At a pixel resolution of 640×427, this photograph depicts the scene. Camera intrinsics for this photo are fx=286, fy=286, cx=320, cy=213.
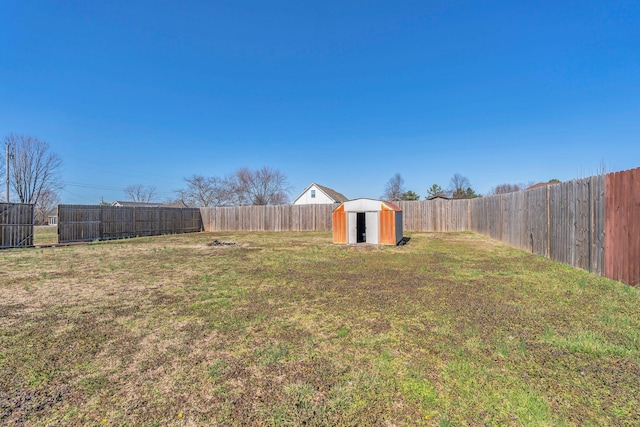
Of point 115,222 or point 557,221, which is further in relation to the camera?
point 115,222

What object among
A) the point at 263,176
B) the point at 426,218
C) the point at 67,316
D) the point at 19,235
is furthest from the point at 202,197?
the point at 67,316

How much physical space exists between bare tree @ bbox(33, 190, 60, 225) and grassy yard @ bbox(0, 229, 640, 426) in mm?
36142

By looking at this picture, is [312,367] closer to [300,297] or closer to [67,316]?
[300,297]

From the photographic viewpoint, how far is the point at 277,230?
21562mm

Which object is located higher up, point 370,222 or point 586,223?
point 586,223

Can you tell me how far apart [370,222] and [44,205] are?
40.1 m

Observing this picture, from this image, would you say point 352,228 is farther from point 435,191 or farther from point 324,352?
point 435,191

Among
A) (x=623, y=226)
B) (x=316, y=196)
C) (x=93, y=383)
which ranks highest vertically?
(x=316, y=196)

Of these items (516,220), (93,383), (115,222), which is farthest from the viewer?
(115,222)

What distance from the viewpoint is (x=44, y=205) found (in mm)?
33156

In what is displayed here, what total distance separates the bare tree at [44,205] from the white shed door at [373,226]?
3724 centimetres

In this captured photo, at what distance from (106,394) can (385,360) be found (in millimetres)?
2317

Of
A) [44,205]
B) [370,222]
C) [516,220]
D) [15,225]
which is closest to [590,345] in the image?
[516,220]

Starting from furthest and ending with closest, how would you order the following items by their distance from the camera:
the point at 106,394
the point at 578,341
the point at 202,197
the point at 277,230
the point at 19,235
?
the point at 202,197 < the point at 277,230 < the point at 19,235 < the point at 578,341 < the point at 106,394
